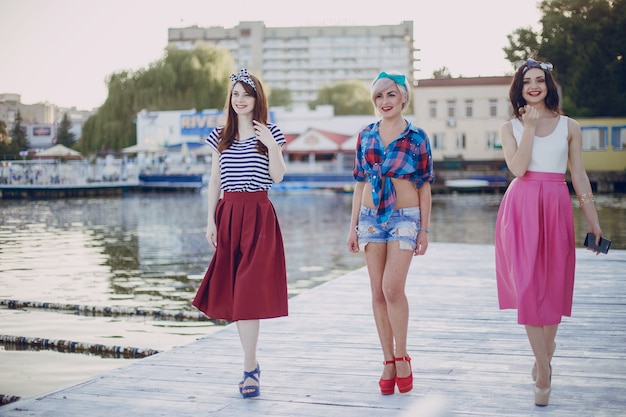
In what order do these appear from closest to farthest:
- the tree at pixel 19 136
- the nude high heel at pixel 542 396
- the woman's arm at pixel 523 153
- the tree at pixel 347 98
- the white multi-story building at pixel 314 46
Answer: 1. the nude high heel at pixel 542 396
2. the woman's arm at pixel 523 153
3. the tree at pixel 19 136
4. the tree at pixel 347 98
5. the white multi-story building at pixel 314 46

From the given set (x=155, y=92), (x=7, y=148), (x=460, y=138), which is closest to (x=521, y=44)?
(x=460, y=138)

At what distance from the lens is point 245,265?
14.5ft

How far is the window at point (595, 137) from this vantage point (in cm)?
4381

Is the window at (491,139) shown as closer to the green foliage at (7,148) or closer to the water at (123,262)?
the water at (123,262)

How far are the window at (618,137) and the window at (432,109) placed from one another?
12141 millimetres

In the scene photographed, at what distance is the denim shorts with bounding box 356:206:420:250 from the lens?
167 inches

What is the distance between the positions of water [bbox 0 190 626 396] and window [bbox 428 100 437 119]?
64.7 ft

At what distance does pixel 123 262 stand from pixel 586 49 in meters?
24.1

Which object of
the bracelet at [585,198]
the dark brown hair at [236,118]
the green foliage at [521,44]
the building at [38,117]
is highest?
the green foliage at [521,44]

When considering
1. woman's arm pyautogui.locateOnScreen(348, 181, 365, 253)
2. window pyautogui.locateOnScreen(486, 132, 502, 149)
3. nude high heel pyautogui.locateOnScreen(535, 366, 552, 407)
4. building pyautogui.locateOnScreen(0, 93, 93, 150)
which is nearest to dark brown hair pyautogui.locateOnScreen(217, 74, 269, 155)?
woman's arm pyautogui.locateOnScreen(348, 181, 365, 253)

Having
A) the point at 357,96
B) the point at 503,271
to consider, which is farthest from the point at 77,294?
the point at 357,96

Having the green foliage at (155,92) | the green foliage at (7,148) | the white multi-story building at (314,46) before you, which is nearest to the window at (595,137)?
the green foliage at (155,92)

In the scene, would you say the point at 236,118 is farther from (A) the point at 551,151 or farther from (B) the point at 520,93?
(A) the point at 551,151

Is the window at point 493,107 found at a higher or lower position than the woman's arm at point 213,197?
higher
